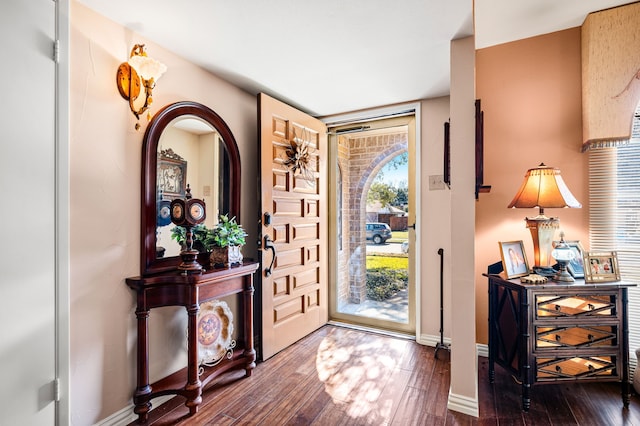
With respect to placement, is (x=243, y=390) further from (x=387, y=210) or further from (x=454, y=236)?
(x=387, y=210)

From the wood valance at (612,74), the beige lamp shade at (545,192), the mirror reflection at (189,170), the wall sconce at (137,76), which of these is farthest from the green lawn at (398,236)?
the wall sconce at (137,76)

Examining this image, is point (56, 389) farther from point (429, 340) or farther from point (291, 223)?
point (429, 340)

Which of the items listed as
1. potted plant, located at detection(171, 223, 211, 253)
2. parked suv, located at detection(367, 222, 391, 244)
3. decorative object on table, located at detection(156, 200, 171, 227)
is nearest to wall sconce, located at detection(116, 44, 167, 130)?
decorative object on table, located at detection(156, 200, 171, 227)

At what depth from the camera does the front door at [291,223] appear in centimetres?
258

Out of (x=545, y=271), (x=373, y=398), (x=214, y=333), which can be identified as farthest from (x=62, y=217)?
(x=545, y=271)

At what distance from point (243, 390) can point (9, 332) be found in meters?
1.35

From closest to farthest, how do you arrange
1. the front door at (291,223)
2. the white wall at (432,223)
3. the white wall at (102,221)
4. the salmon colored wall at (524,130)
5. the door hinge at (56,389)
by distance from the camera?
the door hinge at (56,389), the white wall at (102,221), the salmon colored wall at (524,130), the front door at (291,223), the white wall at (432,223)

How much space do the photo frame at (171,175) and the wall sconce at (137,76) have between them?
255 mm

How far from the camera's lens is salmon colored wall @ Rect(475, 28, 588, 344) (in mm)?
2309

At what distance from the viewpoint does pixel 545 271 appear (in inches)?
80.7

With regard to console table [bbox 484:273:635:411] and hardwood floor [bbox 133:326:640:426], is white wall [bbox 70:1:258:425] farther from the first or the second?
console table [bbox 484:273:635:411]

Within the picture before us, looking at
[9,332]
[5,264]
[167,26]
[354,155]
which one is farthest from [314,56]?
[9,332]

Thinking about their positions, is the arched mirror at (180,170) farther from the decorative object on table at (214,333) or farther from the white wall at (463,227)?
the white wall at (463,227)

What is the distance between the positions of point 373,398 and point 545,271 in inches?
56.4
